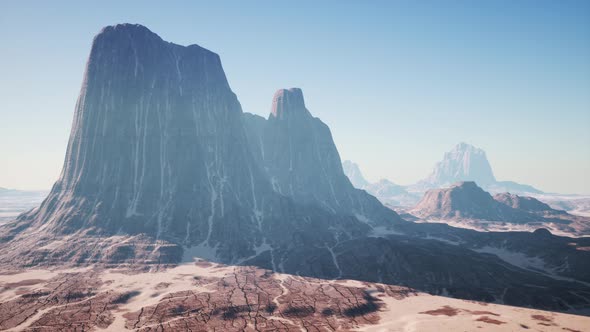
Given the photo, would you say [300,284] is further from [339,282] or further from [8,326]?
[8,326]

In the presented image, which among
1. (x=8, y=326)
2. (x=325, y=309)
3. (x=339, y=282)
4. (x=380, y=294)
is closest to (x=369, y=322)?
(x=325, y=309)

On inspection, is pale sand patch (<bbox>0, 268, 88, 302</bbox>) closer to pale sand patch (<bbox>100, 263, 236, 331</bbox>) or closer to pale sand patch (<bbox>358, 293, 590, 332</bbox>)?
pale sand patch (<bbox>100, 263, 236, 331</bbox>)

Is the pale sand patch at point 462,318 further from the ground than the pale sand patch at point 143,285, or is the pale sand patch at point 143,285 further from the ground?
the pale sand patch at point 462,318

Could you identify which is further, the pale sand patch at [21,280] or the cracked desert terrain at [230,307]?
the pale sand patch at [21,280]

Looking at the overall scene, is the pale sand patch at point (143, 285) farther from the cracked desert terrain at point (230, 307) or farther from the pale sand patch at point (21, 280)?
the pale sand patch at point (21, 280)

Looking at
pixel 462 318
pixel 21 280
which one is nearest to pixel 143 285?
pixel 21 280

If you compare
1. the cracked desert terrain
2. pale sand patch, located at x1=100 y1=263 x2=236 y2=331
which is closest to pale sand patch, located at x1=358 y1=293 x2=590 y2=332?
the cracked desert terrain

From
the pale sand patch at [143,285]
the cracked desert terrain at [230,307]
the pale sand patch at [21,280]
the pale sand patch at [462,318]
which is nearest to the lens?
the pale sand patch at [462,318]

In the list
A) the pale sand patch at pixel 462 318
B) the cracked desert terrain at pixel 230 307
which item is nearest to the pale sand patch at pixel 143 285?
the cracked desert terrain at pixel 230 307
